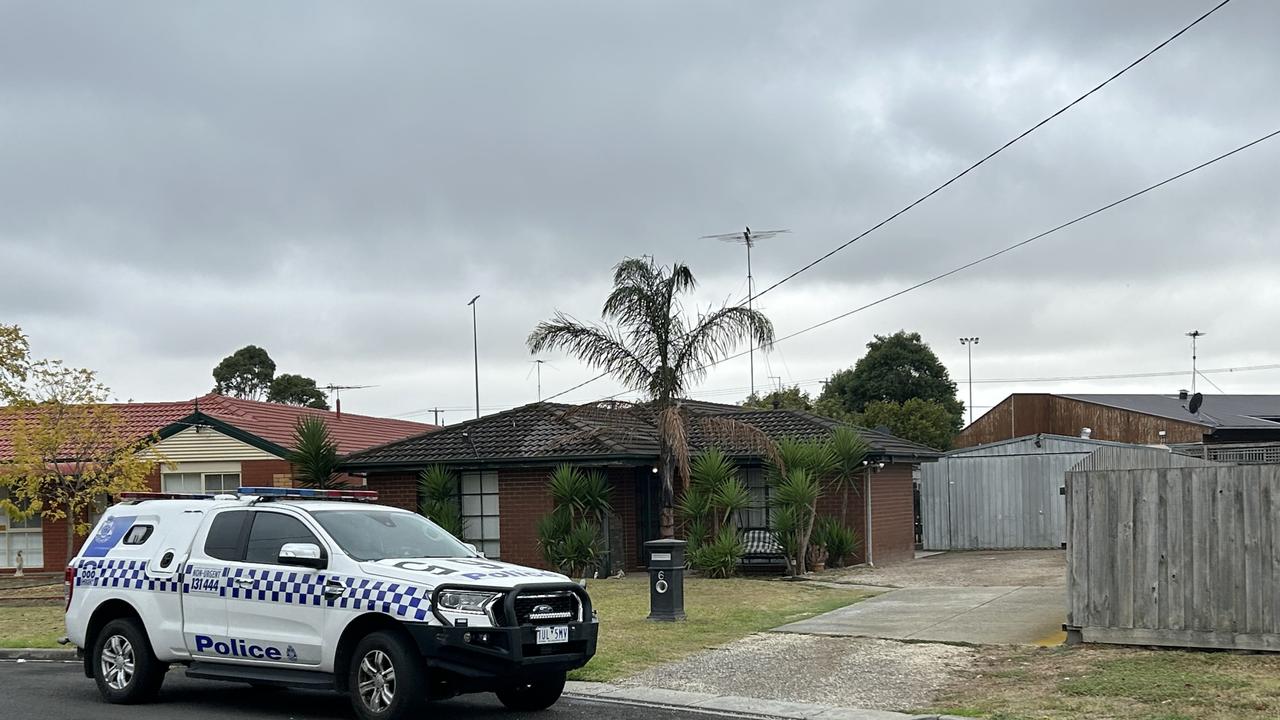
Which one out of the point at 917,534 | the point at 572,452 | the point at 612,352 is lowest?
the point at 917,534

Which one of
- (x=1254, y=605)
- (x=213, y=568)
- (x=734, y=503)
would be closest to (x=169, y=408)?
(x=734, y=503)

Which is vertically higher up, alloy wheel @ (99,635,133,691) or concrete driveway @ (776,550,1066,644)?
alloy wheel @ (99,635,133,691)

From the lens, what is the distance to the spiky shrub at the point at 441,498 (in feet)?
78.8

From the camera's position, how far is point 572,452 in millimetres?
23891

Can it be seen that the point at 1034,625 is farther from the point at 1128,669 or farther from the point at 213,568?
the point at 213,568

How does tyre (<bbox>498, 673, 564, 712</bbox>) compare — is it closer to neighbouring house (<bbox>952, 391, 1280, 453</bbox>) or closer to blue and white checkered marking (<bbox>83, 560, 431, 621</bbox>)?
blue and white checkered marking (<bbox>83, 560, 431, 621</bbox>)

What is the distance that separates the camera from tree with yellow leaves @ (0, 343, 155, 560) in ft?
78.6

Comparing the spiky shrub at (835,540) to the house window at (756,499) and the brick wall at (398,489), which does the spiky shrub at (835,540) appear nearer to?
the house window at (756,499)

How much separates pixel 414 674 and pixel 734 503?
13572 millimetres

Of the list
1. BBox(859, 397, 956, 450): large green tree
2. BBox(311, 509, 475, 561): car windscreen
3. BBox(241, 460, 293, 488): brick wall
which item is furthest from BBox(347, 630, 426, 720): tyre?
BBox(859, 397, 956, 450): large green tree

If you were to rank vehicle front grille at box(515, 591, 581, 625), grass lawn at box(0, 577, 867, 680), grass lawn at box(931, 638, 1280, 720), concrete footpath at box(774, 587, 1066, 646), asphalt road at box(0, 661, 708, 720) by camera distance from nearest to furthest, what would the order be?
grass lawn at box(931, 638, 1280, 720) < vehicle front grille at box(515, 591, 581, 625) < asphalt road at box(0, 661, 708, 720) < grass lawn at box(0, 577, 867, 680) < concrete footpath at box(774, 587, 1066, 646)

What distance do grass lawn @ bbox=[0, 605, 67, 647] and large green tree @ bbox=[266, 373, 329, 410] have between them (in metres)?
51.2

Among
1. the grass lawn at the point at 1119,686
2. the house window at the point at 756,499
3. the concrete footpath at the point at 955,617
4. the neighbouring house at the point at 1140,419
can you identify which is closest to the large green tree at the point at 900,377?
the neighbouring house at the point at 1140,419

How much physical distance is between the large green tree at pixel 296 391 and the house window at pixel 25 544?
42.2 m
